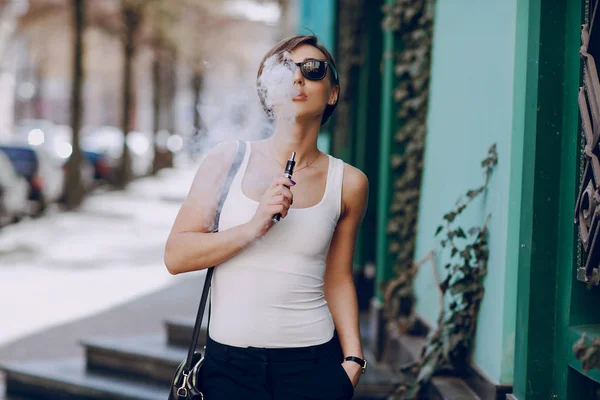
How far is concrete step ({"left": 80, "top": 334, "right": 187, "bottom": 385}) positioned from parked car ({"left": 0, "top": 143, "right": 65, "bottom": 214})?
1052 cm

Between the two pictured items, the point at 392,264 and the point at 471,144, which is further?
the point at 392,264

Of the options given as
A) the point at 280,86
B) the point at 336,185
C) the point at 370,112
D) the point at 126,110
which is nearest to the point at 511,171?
the point at 336,185

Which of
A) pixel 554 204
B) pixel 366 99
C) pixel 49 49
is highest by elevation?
pixel 49 49

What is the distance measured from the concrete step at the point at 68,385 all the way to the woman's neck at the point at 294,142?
11.1 ft

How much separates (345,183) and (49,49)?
2598 centimetres

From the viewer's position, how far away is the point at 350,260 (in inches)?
102

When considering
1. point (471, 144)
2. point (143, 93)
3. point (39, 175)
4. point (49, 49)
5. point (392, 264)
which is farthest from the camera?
point (143, 93)

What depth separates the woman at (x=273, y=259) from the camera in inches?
89.2

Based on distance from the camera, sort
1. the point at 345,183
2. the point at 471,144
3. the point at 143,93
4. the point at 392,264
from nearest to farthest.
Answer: the point at 345,183 → the point at 471,144 → the point at 392,264 → the point at 143,93

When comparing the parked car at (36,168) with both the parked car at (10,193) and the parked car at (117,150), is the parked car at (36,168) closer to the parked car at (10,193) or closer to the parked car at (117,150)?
the parked car at (10,193)

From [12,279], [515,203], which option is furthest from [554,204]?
[12,279]

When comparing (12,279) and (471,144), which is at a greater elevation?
(471,144)

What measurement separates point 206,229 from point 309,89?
1.70ft

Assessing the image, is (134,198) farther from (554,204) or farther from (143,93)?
(143,93)
